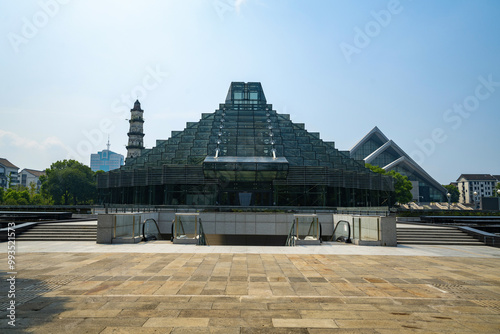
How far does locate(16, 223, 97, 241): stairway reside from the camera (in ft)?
63.5

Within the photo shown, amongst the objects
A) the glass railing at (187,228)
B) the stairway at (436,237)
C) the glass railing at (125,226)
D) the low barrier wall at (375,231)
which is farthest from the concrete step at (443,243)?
the glass railing at (125,226)

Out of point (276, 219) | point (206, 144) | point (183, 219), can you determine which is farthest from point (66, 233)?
point (206, 144)

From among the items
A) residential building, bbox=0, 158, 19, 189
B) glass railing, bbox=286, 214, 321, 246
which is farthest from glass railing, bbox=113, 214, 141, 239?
residential building, bbox=0, 158, 19, 189

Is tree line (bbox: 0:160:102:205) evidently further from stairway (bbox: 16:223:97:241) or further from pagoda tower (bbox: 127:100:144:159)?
stairway (bbox: 16:223:97:241)

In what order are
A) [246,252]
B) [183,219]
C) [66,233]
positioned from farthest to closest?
1. [66,233]
2. [183,219]
3. [246,252]

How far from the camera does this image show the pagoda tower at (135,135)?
79125 millimetres

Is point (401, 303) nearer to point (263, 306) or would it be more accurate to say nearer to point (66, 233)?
point (263, 306)

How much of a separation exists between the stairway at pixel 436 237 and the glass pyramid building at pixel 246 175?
19391 millimetres

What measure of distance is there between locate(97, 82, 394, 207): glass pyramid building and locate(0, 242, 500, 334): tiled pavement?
91.8 feet

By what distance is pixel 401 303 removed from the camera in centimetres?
741

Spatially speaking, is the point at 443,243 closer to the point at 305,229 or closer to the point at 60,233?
the point at 305,229

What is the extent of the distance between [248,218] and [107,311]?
1842cm

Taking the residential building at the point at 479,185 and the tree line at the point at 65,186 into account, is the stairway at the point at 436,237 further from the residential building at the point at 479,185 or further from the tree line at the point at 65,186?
the residential building at the point at 479,185

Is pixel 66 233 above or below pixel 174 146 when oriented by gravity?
below
